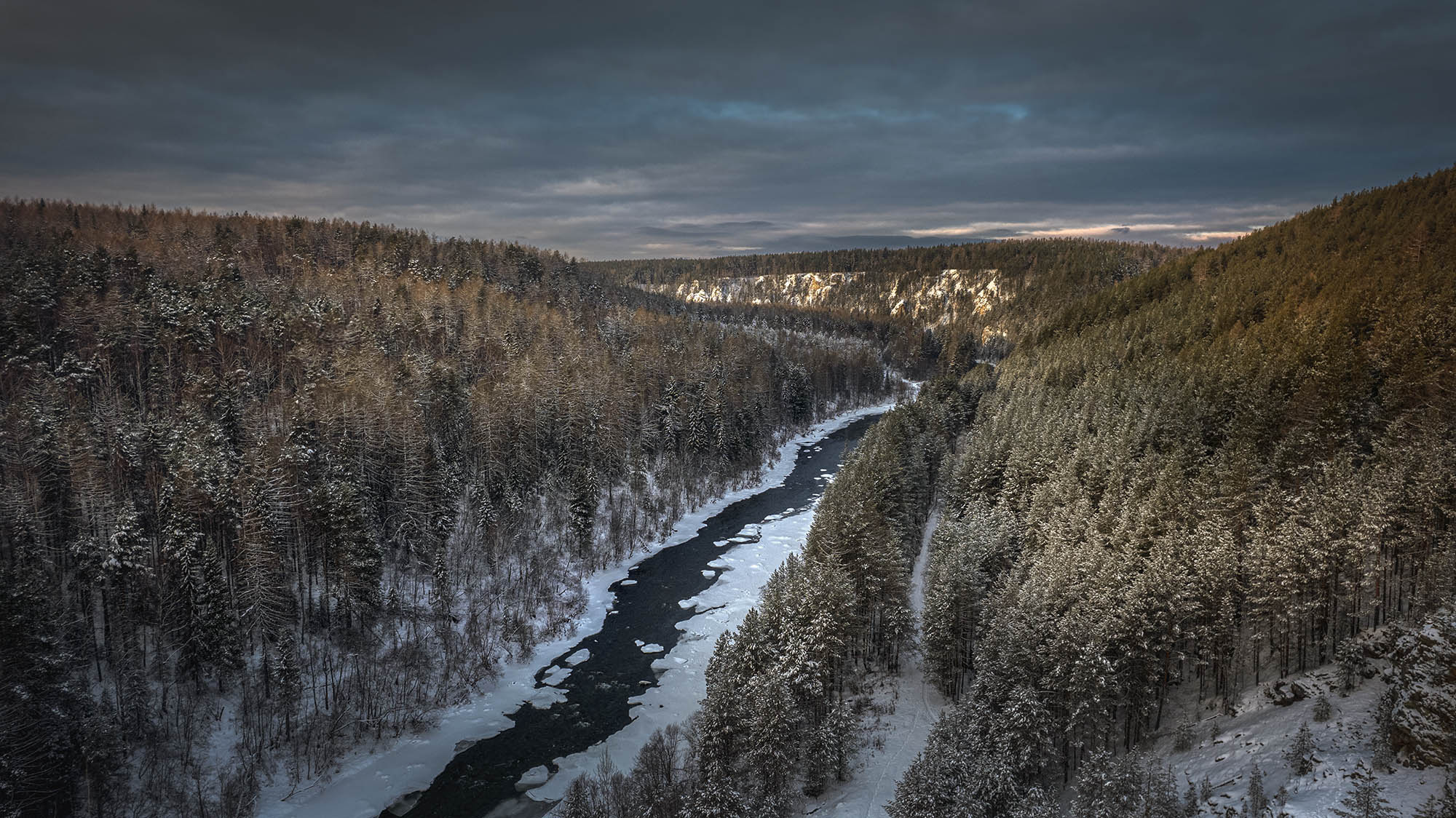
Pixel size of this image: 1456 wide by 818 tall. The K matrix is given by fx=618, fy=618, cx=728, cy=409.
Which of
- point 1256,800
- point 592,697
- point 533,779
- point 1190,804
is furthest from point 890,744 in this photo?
point 533,779

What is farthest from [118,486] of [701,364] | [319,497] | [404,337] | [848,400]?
[848,400]

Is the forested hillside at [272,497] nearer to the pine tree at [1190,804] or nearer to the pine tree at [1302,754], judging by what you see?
the pine tree at [1190,804]

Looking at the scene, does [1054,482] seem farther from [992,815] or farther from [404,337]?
[404,337]

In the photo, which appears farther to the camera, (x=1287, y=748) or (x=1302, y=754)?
(x=1287, y=748)

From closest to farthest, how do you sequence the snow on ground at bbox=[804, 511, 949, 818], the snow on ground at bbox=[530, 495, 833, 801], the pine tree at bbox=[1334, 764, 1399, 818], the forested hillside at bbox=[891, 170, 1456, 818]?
the pine tree at bbox=[1334, 764, 1399, 818] → the forested hillside at bbox=[891, 170, 1456, 818] → the snow on ground at bbox=[804, 511, 949, 818] → the snow on ground at bbox=[530, 495, 833, 801]

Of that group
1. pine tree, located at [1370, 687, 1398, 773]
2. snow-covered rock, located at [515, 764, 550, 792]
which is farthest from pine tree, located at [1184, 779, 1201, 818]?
snow-covered rock, located at [515, 764, 550, 792]

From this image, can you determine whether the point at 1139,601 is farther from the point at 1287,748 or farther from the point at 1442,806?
the point at 1442,806

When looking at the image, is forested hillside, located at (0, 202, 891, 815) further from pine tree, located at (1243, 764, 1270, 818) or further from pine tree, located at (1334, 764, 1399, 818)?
pine tree, located at (1334, 764, 1399, 818)

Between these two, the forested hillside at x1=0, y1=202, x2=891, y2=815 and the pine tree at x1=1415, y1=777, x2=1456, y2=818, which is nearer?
the pine tree at x1=1415, y1=777, x2=1456, y2=818
